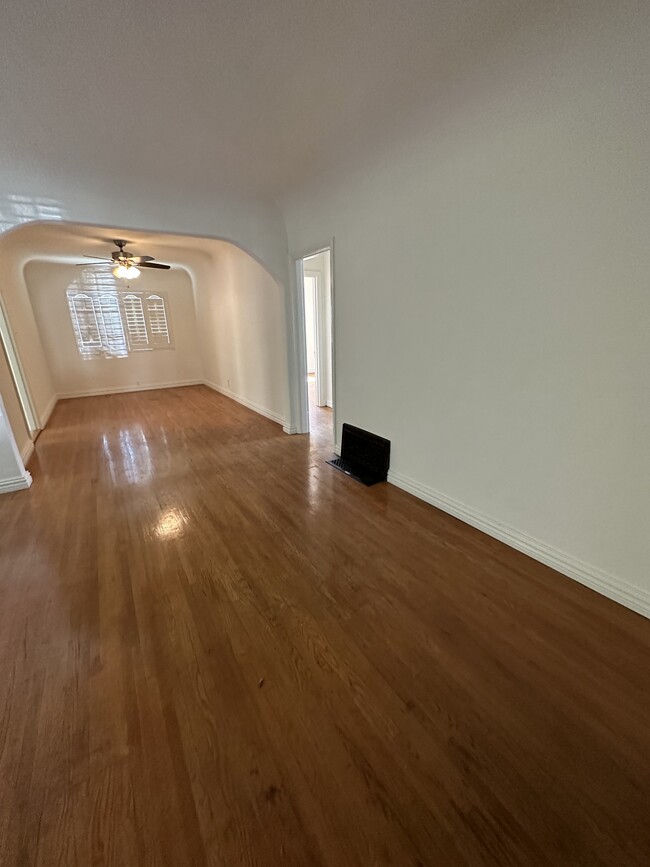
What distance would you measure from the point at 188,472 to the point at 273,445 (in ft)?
3.32

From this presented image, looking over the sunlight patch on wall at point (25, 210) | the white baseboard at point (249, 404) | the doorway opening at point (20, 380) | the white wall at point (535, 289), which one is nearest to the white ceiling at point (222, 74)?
the sunlight patch on wall at point (25, 210)

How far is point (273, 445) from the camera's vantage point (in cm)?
397

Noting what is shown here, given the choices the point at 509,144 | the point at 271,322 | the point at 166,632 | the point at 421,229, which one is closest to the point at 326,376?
the point at 271,322

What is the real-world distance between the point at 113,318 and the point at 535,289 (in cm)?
750

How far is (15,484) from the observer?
9.76 feet

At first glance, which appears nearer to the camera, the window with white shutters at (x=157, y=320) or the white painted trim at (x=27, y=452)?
the white painted trim at (x=27, y=452)

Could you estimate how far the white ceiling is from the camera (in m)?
1.38

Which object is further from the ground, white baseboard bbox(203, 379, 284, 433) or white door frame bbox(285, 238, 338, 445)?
white door frame bbox(285, 238, 338, 445)

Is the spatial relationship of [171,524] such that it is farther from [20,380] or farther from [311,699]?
[20,380]

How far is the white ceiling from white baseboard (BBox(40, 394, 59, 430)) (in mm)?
3558

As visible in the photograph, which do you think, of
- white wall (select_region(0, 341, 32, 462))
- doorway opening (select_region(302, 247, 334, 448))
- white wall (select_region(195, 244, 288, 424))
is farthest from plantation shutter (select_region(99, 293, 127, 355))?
doorway opening (select_region(302, 247, 334, 448))

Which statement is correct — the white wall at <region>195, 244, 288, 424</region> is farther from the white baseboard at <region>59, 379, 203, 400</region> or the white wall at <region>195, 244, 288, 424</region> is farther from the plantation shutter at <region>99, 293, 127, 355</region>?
the plantation shutter at <region>99, 293, 127, 355</region>

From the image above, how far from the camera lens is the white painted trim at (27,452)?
354cm

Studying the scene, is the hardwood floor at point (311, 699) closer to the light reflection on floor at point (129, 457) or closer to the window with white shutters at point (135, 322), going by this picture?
the light reflection on floor at point (129, 457)
